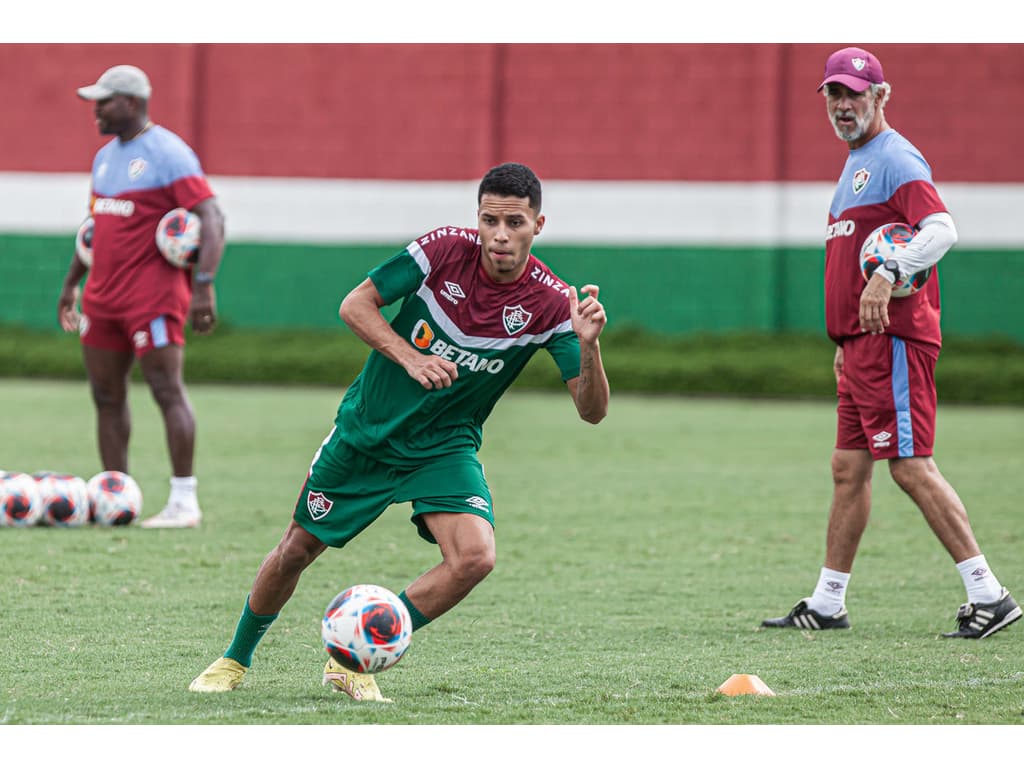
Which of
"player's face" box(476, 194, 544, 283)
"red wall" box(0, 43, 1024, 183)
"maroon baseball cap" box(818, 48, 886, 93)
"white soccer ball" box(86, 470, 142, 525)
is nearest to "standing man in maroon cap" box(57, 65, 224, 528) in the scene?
"white soccer ball" box(86, 470, 142, 525)

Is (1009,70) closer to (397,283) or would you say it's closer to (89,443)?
(89,443)

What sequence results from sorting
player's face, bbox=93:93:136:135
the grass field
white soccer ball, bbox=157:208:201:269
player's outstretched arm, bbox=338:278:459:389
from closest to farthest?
the grass field, player's outstretched arm, bbox=338:278:459:389, white soccer ball, bbox=157:208:201:269, player's face, bbox=93:93:136:135

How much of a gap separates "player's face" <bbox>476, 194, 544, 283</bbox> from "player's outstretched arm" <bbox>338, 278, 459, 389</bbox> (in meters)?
0.40

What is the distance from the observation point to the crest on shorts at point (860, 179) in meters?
6.65

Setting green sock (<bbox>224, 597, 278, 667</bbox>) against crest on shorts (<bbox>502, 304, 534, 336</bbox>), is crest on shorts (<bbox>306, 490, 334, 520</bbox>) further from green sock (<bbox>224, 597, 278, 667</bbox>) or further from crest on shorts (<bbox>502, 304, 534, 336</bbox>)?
crest on shorts (<bbox>502, 304, 534, 336</bbox>)

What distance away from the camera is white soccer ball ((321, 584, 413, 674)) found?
185 inches

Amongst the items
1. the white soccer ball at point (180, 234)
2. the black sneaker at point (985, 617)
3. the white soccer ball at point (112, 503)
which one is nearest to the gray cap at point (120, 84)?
the white soccer ball at point (180, 234)

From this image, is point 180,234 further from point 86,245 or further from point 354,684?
point 354,684

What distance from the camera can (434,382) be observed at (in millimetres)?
5102

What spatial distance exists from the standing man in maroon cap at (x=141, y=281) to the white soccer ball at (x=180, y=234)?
0.06 m

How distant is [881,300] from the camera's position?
247 inches

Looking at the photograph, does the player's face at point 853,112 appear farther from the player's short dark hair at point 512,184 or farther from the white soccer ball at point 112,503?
the white soccer ball at point 112,503

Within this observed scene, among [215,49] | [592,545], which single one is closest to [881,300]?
[592,545]

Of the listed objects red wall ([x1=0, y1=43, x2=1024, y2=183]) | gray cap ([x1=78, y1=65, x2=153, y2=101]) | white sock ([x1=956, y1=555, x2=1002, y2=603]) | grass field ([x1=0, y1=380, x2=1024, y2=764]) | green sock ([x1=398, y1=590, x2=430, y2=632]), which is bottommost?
grass field ([x1=0, y1=380, x2=1024, y2=764])
